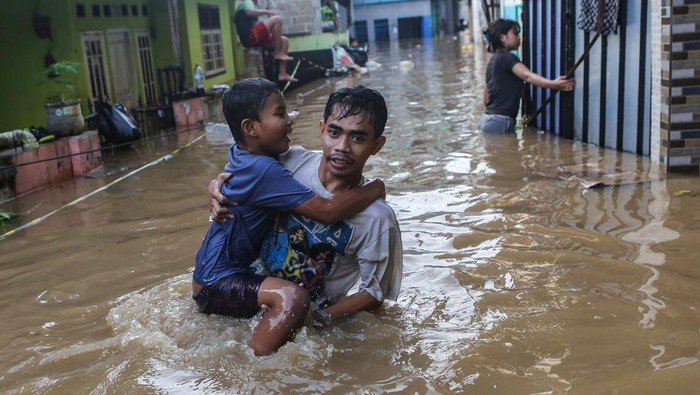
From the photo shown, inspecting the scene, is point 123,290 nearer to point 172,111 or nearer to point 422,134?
point 422,134

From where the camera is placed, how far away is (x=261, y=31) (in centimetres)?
1797

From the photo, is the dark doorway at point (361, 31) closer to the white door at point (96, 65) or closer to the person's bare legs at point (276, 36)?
the person's bare legs at point (276, 36)

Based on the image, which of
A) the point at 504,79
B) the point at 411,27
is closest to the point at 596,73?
the point at 504,79

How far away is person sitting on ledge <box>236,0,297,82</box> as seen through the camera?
58.4ft

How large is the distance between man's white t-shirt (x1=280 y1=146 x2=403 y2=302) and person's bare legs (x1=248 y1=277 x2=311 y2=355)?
0.30 m

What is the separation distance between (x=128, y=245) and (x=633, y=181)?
4396mm

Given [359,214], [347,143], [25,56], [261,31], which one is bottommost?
[359,214]

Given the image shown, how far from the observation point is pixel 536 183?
6945 millimetres

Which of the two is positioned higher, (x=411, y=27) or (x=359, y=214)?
(x=411, y=27)

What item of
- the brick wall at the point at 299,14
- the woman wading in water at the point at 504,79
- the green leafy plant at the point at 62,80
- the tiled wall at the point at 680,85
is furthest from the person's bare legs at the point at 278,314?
the brick wall at the point at 299,14

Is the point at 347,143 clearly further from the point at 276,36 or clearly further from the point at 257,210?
the point at 276,36

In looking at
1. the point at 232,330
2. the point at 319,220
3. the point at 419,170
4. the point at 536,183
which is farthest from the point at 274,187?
the point at 419,170

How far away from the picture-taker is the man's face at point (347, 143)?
349 cm

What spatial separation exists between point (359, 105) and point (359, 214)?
1.70 ft
